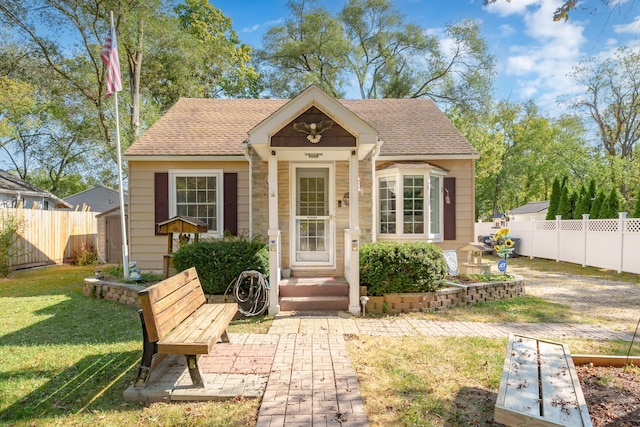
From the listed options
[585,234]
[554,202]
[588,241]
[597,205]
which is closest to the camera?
[588,241]

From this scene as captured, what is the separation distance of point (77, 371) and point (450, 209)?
8.47 m

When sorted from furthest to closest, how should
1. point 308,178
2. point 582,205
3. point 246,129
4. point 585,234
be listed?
1. point 582,205
2. point 585,234
3. point 246,129
4. point 308,178

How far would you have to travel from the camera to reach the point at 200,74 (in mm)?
19719

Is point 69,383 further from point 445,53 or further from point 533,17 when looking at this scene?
point 445,53

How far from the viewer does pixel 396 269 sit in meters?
6.41

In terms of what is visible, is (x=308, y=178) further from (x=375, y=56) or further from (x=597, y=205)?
(x=375, y=56)

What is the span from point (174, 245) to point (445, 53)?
21426 millimetres

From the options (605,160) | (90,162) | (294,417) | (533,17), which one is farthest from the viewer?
(90,162)

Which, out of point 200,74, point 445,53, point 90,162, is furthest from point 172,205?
point 90,162

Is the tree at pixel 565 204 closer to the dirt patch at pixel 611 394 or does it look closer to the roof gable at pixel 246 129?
the roof gable at pixel 246 129

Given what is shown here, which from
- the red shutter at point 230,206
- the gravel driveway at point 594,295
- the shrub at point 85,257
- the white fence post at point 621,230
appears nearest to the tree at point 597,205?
the white fence post at point 621,230

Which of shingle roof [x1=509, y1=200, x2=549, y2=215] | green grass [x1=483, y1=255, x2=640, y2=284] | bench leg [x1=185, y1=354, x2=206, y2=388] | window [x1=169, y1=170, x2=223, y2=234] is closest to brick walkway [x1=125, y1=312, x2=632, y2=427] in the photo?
bench leg [x1=185, y1=354, x2=206, y2=388]

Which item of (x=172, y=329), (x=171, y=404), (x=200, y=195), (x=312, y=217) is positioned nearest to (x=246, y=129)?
(x=200, y=195)

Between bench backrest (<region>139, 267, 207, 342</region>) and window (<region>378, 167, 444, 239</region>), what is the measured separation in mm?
5678
